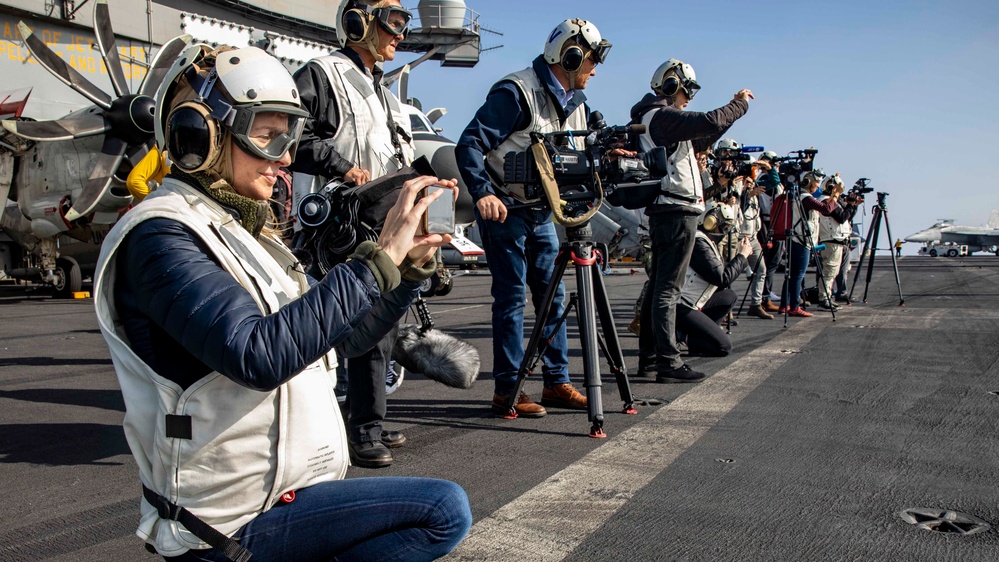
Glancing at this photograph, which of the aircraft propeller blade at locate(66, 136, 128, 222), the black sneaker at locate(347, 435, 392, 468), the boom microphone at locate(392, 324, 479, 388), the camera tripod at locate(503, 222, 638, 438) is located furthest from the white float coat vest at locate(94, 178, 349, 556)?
the aircraft propeller blade at locate(66, 136, 128, 222)

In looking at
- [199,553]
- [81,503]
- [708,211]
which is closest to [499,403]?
[81,503]

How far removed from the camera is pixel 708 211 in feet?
27.2

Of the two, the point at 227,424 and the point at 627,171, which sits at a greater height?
the point at 627,171

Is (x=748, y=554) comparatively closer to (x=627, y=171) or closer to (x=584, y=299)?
(x=584, y=299)

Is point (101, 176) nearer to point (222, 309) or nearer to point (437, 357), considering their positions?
point (437, 357)

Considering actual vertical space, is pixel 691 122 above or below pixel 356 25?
below

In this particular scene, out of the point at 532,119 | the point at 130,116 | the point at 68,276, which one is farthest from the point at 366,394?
the point at 68,276

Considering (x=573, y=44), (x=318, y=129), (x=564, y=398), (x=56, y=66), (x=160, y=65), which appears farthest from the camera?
(x=160, y=65)

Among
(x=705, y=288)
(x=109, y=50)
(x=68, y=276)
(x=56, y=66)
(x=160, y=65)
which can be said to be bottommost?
(x=68, y=276)

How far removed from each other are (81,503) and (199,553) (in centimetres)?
218

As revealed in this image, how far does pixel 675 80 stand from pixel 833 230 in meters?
9.15

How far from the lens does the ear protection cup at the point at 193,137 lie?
6.12 ft

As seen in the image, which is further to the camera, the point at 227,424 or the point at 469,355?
the point at 469,355

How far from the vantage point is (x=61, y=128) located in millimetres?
14008
